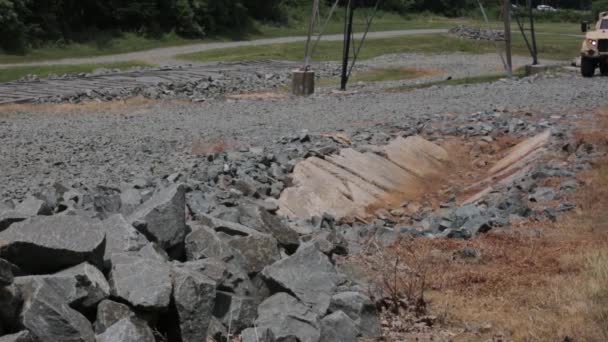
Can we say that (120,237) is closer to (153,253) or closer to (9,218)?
(153,253)

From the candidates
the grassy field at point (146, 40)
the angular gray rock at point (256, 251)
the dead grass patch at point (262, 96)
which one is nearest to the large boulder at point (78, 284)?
the angular gray rock at point (256, 251)

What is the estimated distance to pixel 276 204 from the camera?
47.5 feet

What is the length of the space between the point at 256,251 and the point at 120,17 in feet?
162

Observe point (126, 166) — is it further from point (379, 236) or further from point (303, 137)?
point (379, 236)

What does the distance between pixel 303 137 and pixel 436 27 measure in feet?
196

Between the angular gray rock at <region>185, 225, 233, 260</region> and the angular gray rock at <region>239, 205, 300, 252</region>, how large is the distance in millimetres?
1123

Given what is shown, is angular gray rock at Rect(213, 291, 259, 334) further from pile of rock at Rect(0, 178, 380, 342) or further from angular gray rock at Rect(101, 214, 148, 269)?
angular gray rock at Rect(101, 214, 148, 269)

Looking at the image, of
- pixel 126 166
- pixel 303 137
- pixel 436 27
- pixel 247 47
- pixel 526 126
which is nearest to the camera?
pixel 126 166

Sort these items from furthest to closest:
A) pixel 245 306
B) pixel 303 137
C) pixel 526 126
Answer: pixel 526 126 → pixel 303 137 → pixel 245 306

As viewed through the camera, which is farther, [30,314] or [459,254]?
[459,254]

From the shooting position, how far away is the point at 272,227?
9.70m

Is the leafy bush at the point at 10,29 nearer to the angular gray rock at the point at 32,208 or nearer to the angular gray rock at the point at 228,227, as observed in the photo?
the angular gray rock at the point at 32,208

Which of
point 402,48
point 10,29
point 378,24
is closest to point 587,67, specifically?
point 402,48

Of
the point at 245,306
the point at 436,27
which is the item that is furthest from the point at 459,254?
the point at 436,27
